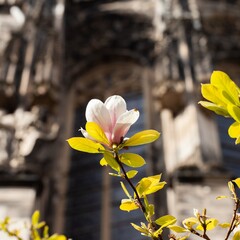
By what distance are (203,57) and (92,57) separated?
2.60 m

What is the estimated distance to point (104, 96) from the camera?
995 cm

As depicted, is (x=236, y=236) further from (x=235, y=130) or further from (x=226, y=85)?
(x=226, y=85)

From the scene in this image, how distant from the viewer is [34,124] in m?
7.02

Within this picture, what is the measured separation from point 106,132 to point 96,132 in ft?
0.09

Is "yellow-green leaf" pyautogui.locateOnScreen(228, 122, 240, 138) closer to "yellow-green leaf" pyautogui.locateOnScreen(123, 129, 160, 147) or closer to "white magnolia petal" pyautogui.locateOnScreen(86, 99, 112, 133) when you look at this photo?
"yellow-green leaf" pyautogui.locateOnScreen(123, 129, 160, 147)

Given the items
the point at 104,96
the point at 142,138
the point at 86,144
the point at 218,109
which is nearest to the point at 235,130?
the point at 218,109

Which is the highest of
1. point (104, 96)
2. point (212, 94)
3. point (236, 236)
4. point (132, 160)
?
point (104, 96)

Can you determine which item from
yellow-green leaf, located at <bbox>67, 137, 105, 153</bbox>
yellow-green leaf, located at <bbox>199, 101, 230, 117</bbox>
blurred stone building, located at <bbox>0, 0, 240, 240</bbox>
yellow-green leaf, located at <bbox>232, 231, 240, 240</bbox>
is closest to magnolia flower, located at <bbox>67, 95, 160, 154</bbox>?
yellow-green leaf, located at <bbox>67, 137, 105, 153</bbox>

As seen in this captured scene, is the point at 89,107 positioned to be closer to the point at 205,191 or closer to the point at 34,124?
the point at 205,191

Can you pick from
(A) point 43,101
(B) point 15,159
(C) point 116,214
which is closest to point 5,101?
(A) point 43,101

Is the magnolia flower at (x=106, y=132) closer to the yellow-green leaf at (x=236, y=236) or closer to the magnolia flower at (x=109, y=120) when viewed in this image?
the magnolia flower at (x=109, y=120)

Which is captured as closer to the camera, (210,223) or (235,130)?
(235,130)

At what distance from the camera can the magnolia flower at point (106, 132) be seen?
1.41 meters

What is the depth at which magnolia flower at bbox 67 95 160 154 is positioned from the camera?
141 cm
